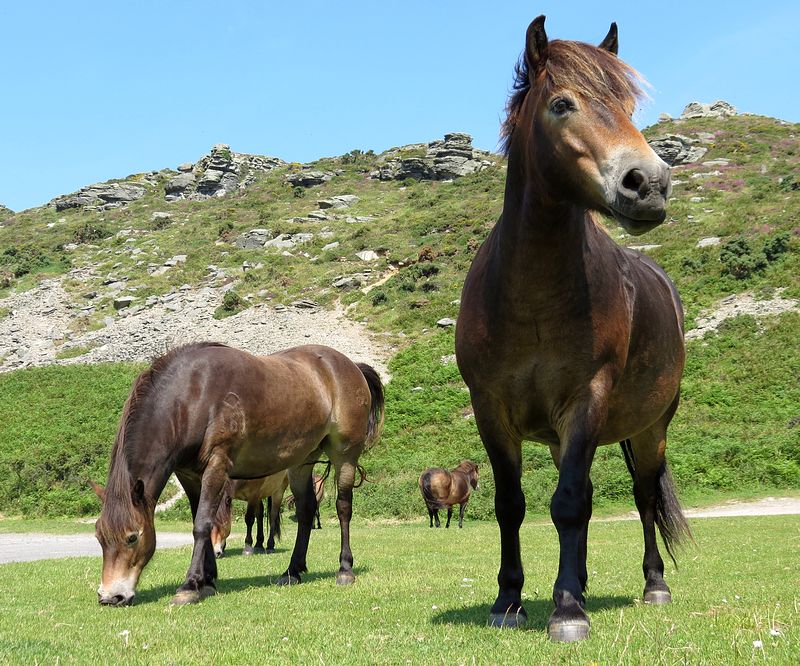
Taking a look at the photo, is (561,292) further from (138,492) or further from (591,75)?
(138,492)

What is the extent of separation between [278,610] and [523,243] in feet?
11.9

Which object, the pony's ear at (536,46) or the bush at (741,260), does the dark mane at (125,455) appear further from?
the bush at (741,260)

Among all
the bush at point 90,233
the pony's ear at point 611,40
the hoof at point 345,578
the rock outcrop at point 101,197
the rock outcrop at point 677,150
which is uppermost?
the rock outcrop at point 101,197

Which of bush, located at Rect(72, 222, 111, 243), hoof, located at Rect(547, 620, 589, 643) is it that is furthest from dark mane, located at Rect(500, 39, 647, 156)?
bush, located at Rect(72, 222, 111, 243)

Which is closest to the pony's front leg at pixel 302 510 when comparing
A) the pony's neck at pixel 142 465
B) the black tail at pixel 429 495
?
the pony's neck at pixel 142 465

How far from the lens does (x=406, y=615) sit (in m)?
5.20

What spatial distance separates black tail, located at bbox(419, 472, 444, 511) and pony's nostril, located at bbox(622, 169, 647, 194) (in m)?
15.8

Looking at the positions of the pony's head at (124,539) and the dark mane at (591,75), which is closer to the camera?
the dark mane at (591,75)

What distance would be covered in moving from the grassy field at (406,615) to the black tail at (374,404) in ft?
6.11

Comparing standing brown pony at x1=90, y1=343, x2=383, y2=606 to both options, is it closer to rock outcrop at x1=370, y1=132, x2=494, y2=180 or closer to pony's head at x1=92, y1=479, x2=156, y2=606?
pony's head at x1=92, y1=479, x2=156, y2=606

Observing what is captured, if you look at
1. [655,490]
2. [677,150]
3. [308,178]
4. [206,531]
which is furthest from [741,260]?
[308,178]

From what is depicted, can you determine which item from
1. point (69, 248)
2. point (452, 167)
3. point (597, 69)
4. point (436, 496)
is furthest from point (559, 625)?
point (452, 167)

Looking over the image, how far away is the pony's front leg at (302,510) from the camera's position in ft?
28.6

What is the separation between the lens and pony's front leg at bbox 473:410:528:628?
4.56 meters
